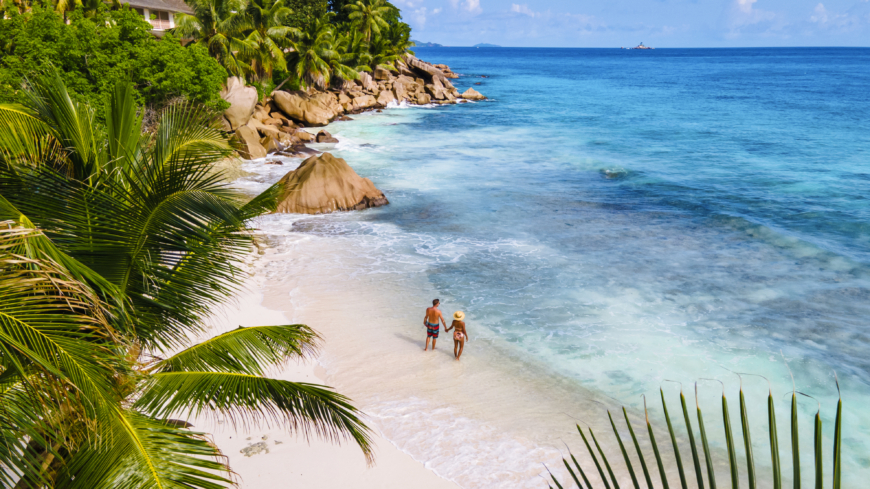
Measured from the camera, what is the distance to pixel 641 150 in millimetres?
35938

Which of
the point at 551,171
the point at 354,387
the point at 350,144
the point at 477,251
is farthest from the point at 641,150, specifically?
the point at 354,387

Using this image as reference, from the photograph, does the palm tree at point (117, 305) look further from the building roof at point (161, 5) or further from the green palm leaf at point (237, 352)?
the building roof at point (161, 5)

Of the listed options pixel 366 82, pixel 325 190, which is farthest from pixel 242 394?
pixel 366 82

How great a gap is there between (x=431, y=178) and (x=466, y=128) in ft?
57.8

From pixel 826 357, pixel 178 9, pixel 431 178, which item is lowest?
pixel 826 357

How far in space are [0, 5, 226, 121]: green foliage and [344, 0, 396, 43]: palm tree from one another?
39756 mm

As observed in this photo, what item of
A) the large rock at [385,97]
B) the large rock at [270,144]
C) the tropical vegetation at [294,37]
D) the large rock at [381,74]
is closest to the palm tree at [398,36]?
the tropical vegetation at [294,37]

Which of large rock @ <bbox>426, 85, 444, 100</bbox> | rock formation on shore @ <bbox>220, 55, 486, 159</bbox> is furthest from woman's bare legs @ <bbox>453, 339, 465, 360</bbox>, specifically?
large rock @ <bbox>426, 85, 444, 100</bbox>

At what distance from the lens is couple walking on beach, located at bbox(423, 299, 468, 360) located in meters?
11.0

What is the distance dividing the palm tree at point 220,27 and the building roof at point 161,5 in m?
9.55

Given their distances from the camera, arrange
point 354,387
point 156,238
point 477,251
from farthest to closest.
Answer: point 477,251
point 354,387
point 156,238

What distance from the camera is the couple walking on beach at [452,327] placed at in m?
11.0

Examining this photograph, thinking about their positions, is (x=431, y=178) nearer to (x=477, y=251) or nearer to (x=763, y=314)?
(x=477, y=251)

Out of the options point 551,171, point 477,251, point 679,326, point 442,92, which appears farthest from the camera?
point 442,92
